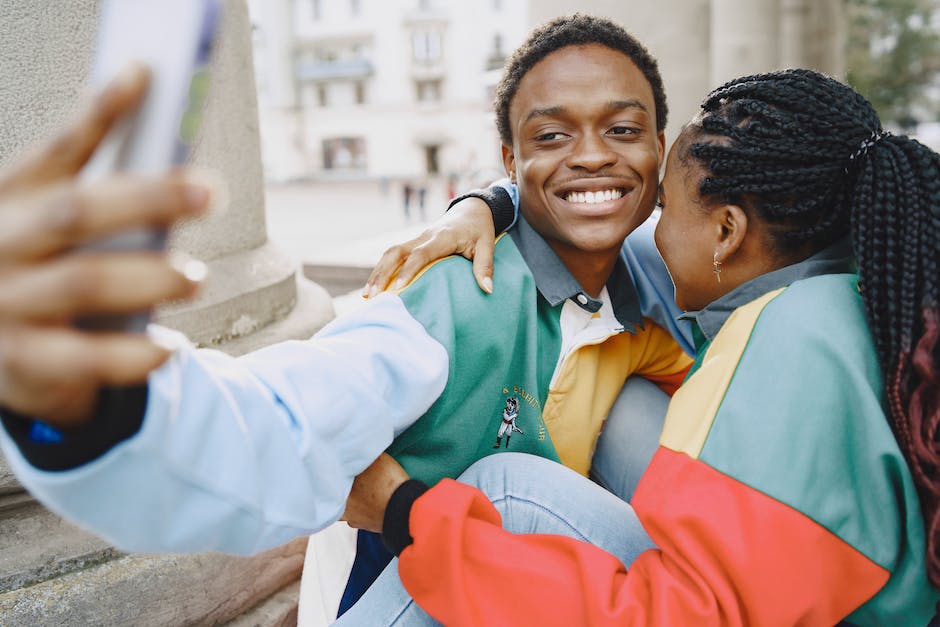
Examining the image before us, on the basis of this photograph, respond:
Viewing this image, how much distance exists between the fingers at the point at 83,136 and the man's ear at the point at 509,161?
149cm

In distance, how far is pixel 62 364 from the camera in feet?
2.09

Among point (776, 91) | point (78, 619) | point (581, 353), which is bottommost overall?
point (78, 619)

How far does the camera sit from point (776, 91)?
1491 millimetres

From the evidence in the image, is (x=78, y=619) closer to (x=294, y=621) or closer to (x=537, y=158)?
(x=294, y=621)

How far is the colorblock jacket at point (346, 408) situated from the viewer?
83 cm

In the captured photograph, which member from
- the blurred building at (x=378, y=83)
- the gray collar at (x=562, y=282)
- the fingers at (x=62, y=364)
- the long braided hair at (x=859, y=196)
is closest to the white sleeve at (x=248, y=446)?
the fingers at (x=62, y=364)

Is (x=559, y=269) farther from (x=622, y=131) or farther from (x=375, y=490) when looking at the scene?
(x=375, y=490)

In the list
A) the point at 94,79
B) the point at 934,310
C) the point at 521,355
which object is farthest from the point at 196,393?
the point at 934,310

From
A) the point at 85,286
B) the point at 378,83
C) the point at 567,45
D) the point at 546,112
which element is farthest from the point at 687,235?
the point at 378,83

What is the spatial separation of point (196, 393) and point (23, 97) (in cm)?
122

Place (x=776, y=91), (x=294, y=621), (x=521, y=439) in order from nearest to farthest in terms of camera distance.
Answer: (x=776, y=91)
(x=521, y=439)
(x=294, y=621)

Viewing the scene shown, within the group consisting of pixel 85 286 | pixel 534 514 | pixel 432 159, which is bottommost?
pixel 432 159

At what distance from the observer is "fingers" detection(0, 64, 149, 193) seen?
0.63 meters

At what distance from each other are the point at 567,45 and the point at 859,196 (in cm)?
82
